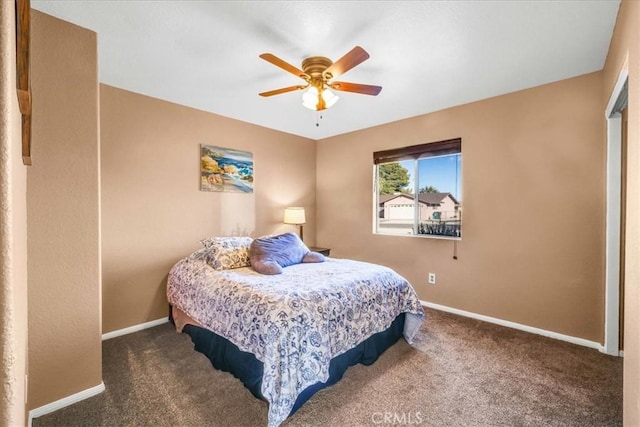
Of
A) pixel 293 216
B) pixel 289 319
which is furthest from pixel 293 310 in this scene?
pixel 293 216

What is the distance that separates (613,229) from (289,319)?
273 cm

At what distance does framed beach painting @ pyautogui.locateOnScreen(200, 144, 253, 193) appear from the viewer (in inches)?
138

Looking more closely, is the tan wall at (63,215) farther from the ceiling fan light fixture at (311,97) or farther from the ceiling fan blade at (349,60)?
the ceiling fan blade at (349,60)

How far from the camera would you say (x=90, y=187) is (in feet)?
6.33

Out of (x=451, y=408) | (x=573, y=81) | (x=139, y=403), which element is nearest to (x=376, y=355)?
(x=451, y=408)

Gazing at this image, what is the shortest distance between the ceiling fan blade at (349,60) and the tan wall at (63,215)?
1.67m

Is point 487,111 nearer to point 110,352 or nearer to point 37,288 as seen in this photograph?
point 37,288

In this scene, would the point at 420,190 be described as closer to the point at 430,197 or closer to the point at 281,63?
the point at 430,197

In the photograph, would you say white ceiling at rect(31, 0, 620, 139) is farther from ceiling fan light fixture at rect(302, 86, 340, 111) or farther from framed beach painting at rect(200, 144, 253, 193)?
framed beach painting at rect(200, 144, 253, 193)

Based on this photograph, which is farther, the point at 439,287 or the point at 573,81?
the point at 439,287

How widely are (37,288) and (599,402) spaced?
3.65 m

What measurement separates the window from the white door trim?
1.27m

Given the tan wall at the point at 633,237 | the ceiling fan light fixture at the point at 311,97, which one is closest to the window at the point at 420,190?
the ceiling fan light fixture at the point at 311,97

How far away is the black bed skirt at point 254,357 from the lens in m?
1.91
